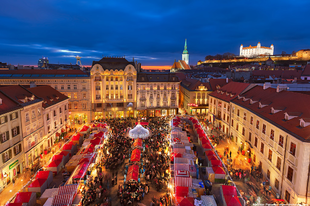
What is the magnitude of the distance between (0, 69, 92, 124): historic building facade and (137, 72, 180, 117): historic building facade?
16231 mm

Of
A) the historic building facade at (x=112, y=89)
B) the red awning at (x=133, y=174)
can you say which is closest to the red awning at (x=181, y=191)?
the red awning at (x=133, y=174)

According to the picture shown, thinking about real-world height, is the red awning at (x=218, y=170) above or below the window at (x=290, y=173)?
below

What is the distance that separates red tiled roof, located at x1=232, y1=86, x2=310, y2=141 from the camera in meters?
21.4

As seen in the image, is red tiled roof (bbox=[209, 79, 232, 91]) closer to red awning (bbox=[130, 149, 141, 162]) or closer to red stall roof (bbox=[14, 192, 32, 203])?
red awning (bbox=[130, 149, 141, 162])

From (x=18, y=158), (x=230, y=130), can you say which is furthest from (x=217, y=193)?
(x=18, y=158)

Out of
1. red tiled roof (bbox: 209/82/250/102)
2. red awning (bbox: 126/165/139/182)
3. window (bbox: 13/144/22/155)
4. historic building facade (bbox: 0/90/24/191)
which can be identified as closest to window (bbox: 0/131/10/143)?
historic building facade (bbox: 0/90/24/191)

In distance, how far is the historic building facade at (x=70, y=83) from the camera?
53406mm

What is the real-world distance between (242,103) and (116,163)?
90.8ft

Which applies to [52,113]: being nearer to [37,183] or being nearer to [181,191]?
[37,183]

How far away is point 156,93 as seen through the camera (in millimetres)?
62219

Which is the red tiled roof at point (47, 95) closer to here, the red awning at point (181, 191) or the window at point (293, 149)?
the red awning at point (181, 191)

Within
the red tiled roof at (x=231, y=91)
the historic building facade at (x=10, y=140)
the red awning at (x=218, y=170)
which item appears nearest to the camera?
the red awning at (x=218, y=170)

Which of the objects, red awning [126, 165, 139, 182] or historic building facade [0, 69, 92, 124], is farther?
historic building facade [0, 69, 92, 124]

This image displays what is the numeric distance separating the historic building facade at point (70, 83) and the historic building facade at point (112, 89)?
2.13 metres
